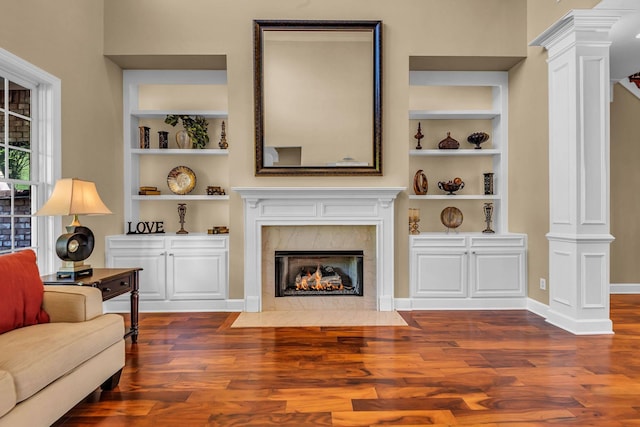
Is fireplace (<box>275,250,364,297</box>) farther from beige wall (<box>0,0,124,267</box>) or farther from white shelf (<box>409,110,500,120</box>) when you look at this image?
beige wall (<box>0,0,124,267</box>)

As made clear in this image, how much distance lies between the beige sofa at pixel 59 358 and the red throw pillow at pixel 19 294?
0.05 m

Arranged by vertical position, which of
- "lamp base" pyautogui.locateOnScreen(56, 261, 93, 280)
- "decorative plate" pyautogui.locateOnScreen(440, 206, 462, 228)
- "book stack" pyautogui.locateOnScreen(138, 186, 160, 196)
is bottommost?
"lamp base" pyautogui.locateOnScreen(56, 261, 93, 280)

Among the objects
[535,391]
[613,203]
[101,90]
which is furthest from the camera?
[613,203]

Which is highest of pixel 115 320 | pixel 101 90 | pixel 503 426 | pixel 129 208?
pixel 101 90

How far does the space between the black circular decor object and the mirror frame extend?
6.18 ft

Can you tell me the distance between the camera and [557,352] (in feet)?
10.9

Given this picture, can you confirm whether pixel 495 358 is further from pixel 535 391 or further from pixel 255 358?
pixel 255 358

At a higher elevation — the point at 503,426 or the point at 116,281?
the point at 116,281

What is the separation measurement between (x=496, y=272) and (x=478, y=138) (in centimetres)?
157

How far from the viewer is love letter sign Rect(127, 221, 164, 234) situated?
16.3 ft

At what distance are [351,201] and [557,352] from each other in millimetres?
2326

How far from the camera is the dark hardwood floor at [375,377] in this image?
7.59 ft

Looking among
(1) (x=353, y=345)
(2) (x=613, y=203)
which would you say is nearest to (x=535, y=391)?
(1) (x=353, y=345)

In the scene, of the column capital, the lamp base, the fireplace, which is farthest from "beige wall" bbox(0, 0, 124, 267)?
the column capital
